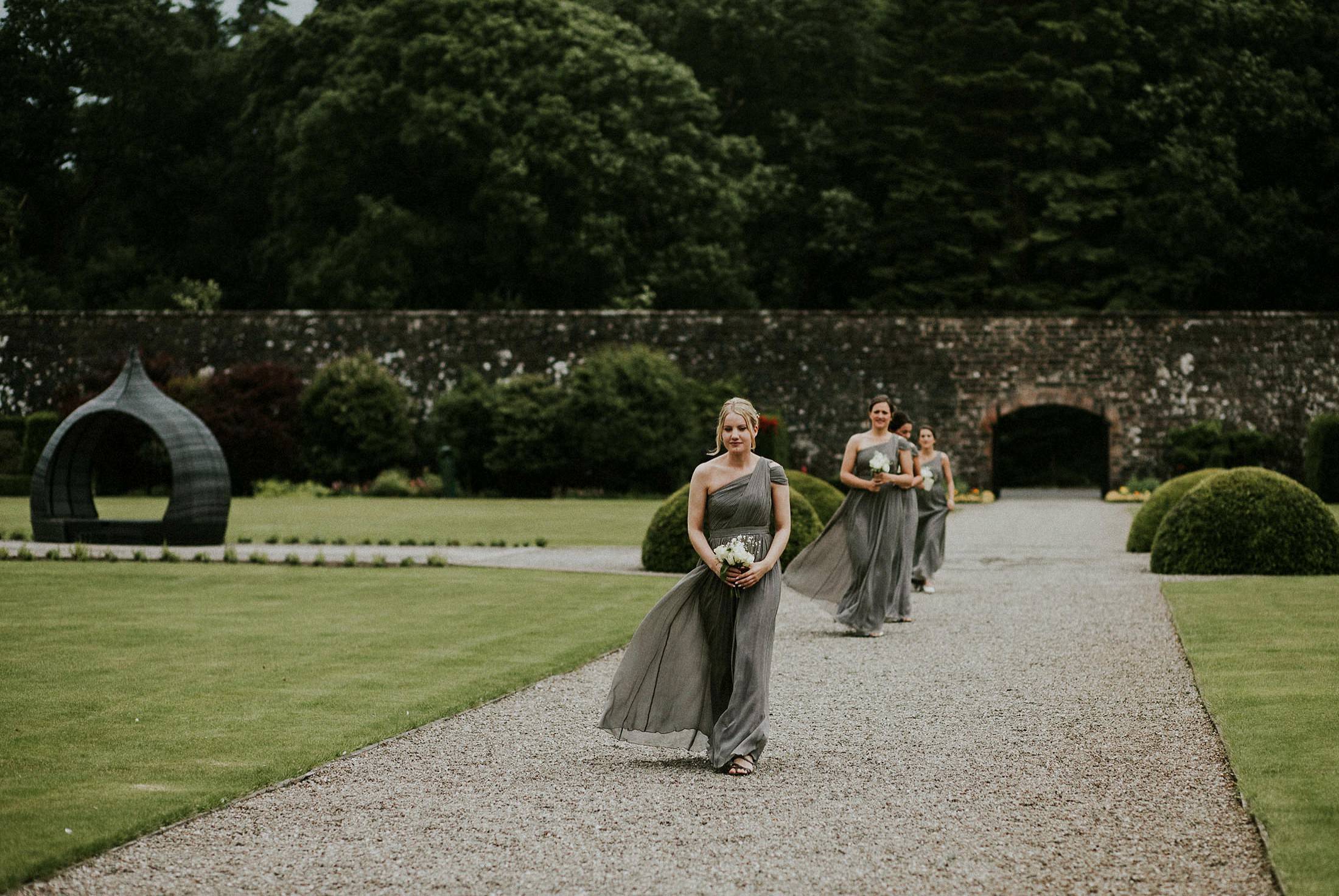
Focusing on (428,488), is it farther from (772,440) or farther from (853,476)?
(853,476)

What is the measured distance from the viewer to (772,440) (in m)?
32.6

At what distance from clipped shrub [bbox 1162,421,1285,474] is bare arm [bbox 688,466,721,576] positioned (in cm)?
2786

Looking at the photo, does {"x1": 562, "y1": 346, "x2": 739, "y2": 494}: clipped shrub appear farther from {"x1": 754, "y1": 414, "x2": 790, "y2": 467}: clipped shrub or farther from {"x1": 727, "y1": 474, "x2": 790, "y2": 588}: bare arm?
{"x1": 727, "y1": 474, "x2": 790, "y2": 588}: bare arm

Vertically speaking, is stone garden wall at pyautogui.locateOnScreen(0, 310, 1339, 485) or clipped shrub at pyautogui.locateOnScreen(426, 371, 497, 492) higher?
stone garden wall at pyautogui.locateOnScreen(0, 310, 1339, 485)

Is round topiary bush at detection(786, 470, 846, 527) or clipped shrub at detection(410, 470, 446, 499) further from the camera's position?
clipped shrub at detection(410, 470, 446, 499)

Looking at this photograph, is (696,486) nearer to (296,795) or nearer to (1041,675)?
(296,795)

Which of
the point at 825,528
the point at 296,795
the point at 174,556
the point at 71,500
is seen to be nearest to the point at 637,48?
the point at 71,500

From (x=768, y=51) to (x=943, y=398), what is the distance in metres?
17.2

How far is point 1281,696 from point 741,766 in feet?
11.1

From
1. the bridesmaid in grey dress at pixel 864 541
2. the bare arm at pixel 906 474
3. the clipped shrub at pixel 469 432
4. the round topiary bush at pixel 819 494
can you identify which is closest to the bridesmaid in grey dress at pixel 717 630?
the bridesmaid in grey dress at pixel 864 541

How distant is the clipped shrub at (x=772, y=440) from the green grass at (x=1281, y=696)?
59.9 feet

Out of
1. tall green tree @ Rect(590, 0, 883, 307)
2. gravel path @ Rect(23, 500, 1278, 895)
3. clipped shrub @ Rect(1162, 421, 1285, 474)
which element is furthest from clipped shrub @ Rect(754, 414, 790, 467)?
gravel path @ Rect(23, 500, 1278, 895)

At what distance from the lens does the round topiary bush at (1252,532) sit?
14.9 m

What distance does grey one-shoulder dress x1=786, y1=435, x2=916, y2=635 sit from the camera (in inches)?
445
